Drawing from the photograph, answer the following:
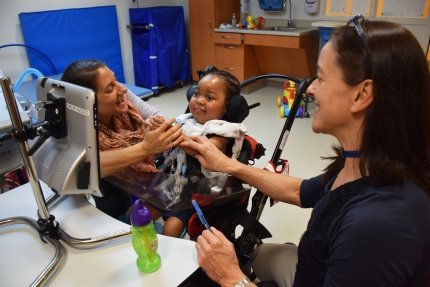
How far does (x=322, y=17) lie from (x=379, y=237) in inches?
185

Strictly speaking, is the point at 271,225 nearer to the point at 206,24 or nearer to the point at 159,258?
the point at 159,258

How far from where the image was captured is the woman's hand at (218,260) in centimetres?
101

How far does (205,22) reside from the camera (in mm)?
5223

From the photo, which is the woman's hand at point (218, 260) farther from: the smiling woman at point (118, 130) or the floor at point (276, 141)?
the floor at point (276, 141)

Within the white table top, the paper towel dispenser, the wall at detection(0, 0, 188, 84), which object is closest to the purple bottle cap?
the white table top

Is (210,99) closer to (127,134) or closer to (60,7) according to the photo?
(127,134)

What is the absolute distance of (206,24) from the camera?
523cm

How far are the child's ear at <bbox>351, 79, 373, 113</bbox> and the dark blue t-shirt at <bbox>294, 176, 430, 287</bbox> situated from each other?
0.18 meters

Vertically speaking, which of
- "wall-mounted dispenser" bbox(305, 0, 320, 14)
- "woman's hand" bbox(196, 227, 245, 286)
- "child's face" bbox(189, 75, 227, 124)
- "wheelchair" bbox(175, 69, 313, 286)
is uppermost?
"wall-mounted dispenser" bbox(305, 0, 320, 14)

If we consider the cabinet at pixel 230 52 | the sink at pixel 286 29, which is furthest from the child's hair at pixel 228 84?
the cabinet at pixel 230 52

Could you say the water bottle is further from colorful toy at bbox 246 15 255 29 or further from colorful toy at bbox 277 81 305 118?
colorful toy at bbox 246 15 255 29

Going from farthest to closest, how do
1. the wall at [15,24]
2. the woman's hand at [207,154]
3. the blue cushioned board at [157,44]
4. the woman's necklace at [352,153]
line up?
the blue cushioned board at [157,44], the wall at [15,24], the woman's hand at [207,154], the woman's necklace at [352,153]

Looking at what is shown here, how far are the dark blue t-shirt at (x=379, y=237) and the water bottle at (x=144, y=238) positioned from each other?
0.47 metres

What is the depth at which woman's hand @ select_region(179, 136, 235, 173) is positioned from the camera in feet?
4.75
